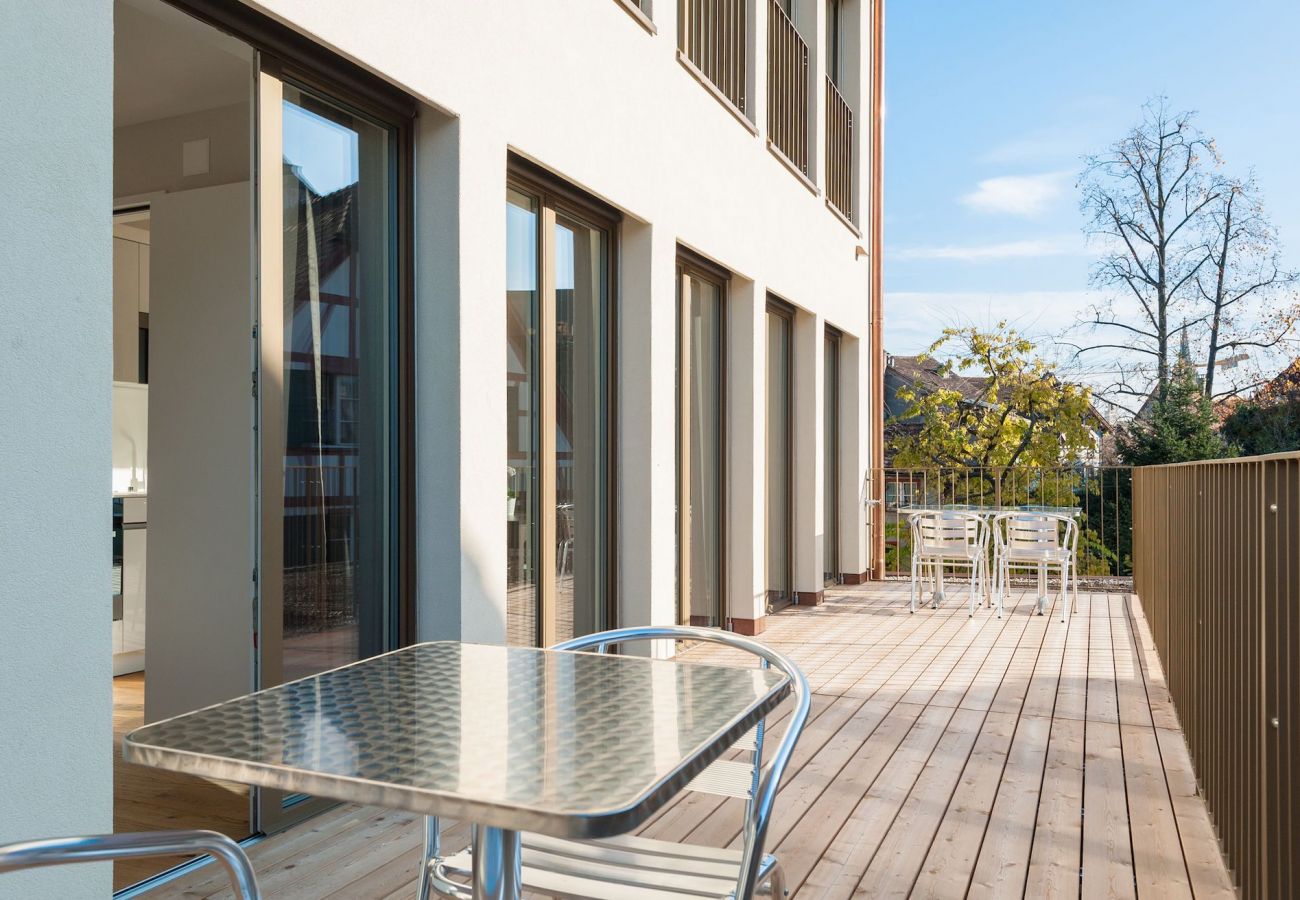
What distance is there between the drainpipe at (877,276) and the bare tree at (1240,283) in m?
13.7

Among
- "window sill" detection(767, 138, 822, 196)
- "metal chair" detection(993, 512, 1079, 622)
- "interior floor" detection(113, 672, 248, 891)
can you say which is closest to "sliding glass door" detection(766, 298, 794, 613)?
"window sill" detection(767, 138, 822, 196)

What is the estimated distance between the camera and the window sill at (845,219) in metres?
9.52

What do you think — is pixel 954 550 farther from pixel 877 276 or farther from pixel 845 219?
pixel 877 276

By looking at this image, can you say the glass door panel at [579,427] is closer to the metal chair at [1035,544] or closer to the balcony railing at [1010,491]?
the metal chair at [1035,544]

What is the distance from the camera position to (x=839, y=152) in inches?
394

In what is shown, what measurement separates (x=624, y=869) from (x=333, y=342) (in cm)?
218

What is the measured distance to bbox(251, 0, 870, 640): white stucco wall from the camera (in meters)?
3.65

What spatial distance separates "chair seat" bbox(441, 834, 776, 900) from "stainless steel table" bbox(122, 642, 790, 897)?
23 cm

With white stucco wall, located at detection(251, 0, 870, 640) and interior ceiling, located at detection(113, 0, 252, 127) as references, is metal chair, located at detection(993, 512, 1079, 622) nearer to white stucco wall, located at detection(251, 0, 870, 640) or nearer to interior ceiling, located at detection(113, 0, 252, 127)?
white stucco wall, located at detection(251, 0, 870, 640)

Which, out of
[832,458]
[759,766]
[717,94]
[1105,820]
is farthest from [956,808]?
[832,458]

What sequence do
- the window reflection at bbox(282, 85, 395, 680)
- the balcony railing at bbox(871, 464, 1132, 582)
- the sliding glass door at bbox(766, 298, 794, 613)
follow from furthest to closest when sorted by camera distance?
the balcony railing at bbox(871, 464, 1132, 582)
the sliding glass door at bbox(766, 298, 794, 613)
the window reflection at bbox(282, 85, 395, 680)

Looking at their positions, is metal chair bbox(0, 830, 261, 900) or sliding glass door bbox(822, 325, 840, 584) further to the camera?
sliding glass door bbox(822, 325, 840, 584)

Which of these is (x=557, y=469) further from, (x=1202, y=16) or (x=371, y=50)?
(x=1202, y=16)

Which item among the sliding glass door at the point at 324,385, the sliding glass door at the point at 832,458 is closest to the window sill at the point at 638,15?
the sliding glass door at the point at 324,385
